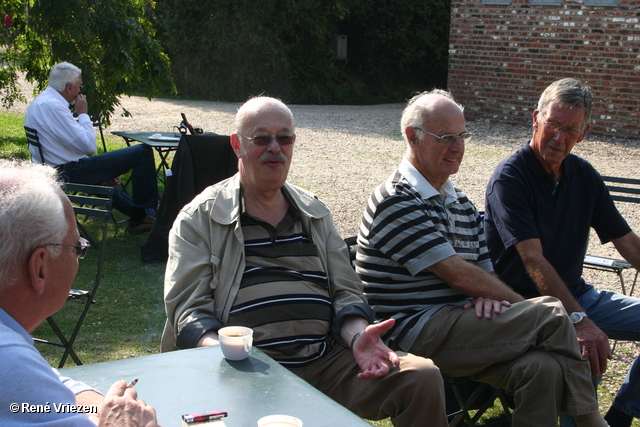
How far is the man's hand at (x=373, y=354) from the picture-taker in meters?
2.45

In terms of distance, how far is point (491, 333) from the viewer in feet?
9.07

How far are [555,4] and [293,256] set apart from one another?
12127 mm

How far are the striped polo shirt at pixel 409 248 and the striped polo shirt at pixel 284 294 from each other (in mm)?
294

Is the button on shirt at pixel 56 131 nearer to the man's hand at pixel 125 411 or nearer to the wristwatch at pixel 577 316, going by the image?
the wristwatch at pixel 577 316

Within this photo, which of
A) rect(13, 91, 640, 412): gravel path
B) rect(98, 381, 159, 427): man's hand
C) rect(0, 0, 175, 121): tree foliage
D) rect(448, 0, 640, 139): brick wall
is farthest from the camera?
rect(448, 0, 640, 139): brick wall

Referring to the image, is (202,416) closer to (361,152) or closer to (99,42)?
(99,42)

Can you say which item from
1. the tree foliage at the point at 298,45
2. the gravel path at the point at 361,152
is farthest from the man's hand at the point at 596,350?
the tree foliage at the point at 298,45

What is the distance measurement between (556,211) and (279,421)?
2.21 metres

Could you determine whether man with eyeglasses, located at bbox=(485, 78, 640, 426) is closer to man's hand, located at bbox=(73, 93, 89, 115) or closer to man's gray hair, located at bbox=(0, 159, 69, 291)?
man's gray hair, located at bbox=(0, 159, 69, 291)

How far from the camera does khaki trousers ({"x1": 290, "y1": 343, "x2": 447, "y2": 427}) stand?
2.42 m

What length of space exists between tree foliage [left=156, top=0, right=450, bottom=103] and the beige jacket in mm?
17661

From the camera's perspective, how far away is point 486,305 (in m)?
2.84

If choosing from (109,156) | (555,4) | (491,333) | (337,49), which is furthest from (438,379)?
(337,49)

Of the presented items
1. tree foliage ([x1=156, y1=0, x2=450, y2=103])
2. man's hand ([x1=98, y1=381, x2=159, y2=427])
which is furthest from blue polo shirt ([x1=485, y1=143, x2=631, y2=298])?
tree foliage ([x1=156, y1=0, x2=450, y2=103])
